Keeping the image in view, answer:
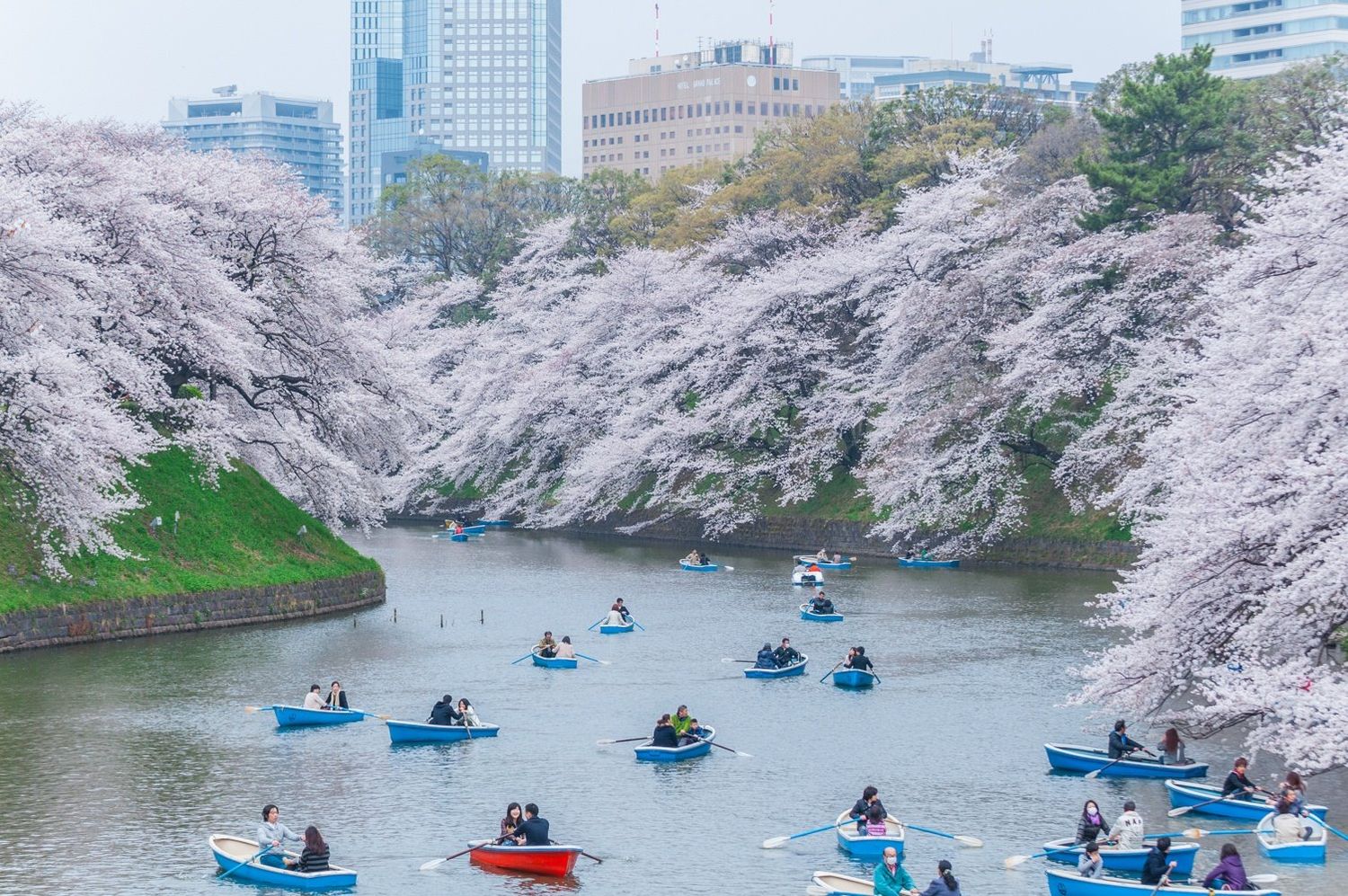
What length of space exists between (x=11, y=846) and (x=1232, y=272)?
27845 mm

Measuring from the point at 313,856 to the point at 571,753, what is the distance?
10.2 m

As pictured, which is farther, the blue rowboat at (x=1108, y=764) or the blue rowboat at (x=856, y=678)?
the blue rowboat at (x=856, y=678)

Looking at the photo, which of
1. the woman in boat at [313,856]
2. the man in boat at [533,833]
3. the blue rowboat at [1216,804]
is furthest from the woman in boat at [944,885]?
the woman in boat at [313,856]

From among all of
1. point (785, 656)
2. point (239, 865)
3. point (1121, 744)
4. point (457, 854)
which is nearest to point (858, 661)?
point (785, 656)

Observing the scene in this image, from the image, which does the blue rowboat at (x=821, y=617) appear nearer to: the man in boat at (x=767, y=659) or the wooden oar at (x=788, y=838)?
the man in boat at (x=767, y=659)

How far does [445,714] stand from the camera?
37.3m

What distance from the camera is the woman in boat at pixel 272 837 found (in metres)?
27.0

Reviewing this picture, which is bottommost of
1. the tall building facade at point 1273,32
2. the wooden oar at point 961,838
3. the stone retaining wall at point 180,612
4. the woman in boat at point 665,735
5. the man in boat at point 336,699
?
the wooden oar at point 961,838

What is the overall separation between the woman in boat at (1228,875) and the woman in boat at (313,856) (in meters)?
13.3

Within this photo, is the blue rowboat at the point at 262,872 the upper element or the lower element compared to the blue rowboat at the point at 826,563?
lower

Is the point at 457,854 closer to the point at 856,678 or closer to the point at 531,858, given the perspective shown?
the point at 531,858

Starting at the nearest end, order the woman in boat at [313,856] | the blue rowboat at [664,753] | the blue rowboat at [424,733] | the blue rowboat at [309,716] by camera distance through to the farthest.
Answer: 1. the woman in boat at [313,856]
2. the blue rowboat at [664,753]
3. the blue rowboat at [424,733]
4. the blue rowboat at [309,716]

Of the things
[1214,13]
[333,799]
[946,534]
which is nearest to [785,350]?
[946,534]

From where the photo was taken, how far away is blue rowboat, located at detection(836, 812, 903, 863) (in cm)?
2842
